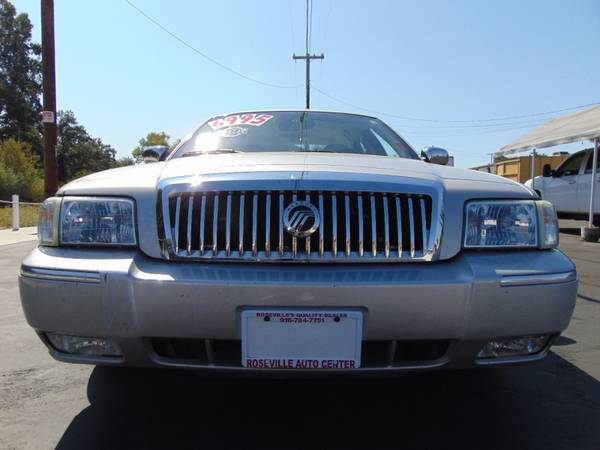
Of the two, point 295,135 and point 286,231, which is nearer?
point 286,231

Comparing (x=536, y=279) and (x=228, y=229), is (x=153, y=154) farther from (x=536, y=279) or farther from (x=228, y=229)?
(x=536, y=279)

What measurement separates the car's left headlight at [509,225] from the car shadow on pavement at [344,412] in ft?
2.52

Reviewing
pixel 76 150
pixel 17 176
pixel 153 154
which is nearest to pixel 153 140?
pixel 76 150

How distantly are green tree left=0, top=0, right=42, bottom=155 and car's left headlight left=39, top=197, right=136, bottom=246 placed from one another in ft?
199

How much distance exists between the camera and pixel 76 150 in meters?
70.6

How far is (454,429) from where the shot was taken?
7.13 feet

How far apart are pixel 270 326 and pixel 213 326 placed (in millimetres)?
201

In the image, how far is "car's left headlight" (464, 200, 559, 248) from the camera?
2025mm

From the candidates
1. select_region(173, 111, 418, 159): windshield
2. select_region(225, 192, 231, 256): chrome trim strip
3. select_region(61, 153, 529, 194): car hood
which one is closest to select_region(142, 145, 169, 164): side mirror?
select_region(173, 111, 418, 159): windshield

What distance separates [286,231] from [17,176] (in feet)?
111

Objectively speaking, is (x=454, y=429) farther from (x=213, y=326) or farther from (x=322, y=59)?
(x=322, y=59)

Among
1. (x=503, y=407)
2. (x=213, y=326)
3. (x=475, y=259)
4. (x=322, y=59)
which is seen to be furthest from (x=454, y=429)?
(x=322, y=59)

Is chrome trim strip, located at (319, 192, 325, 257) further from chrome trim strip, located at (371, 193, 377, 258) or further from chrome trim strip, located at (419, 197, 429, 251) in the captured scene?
chrome trim strip, located at (419, 197, 429, 251)

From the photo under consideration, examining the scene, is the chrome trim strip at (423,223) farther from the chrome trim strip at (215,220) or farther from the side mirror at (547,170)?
the side mirror at (547,170)
